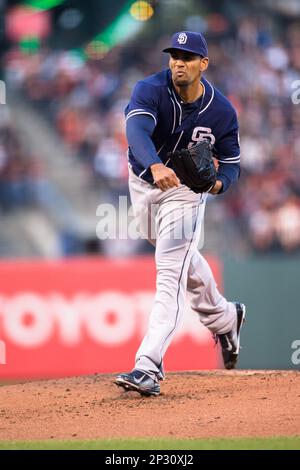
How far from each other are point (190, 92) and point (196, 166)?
21.4 inches

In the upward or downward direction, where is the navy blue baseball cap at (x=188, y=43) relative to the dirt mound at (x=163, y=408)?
upward

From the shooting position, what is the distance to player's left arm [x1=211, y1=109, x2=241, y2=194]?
5.98m

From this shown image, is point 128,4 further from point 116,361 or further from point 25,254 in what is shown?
point 116,361

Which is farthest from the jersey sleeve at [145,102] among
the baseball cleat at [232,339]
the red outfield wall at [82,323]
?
the red outfield wall at [82,323]

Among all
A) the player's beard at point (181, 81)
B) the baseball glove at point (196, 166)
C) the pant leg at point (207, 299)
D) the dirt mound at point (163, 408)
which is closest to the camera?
the dirt mound at point (163, 408)

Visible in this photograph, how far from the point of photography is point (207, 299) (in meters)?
6.39

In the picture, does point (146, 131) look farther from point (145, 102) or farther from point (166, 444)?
point (166, 444)

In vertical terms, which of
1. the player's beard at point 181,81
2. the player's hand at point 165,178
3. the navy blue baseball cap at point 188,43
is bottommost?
the player's hand at point 165,178

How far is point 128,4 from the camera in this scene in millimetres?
14266

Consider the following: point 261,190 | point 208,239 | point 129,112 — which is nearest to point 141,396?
point 129,112

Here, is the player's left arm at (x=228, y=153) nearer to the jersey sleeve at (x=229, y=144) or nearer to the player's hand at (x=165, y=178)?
the jersey sleeve at (x=229, y=144)

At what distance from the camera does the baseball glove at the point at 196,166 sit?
5543 millimetres

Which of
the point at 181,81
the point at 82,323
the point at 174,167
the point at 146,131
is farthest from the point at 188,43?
the point at 82,323

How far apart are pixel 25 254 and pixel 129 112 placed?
703 centimetres
